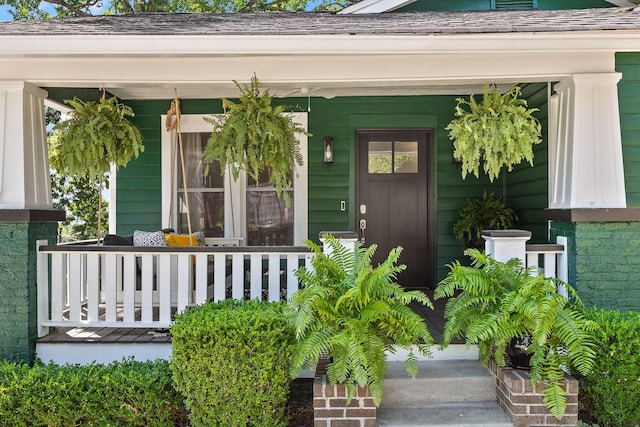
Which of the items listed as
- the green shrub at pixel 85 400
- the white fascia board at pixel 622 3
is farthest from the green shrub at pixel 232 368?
the white fascia board at pixel 622 3

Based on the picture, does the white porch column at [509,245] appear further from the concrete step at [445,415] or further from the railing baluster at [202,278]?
the railing baluster at [202,278]

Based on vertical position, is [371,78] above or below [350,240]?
above

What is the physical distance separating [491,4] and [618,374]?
13.6 ft

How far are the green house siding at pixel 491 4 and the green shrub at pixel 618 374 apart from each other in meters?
3.83

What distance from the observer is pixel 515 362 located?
129 inches

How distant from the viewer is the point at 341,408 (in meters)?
3.04

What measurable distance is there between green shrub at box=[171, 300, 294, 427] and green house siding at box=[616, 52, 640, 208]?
287 cm

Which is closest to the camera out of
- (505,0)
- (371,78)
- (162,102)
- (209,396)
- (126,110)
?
(209,396)

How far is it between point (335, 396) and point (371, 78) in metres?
2.39

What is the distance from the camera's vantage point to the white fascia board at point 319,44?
11.6ft

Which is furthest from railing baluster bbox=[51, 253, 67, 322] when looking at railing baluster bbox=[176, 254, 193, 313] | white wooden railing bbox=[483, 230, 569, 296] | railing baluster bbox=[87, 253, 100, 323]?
white wooden railing bbox=[483, 230, 569, 296]

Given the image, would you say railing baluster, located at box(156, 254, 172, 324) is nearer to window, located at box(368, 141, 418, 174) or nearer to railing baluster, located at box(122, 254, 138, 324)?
railing baluster, located at box(122, 254, 138, 324)

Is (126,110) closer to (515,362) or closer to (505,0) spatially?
(515,362)

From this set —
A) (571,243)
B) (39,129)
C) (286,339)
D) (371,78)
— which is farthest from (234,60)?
(571,243)
